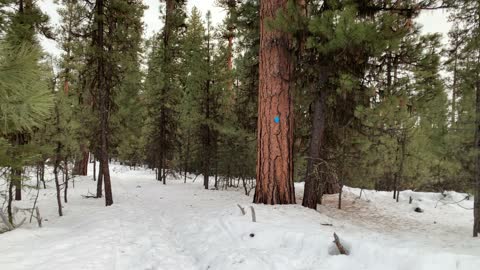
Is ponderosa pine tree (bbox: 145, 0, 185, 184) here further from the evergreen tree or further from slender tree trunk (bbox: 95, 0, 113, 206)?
the evergreen tree

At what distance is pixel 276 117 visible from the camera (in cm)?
740

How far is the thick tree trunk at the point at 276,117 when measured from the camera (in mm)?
7426

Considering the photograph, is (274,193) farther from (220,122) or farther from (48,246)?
(220,122)

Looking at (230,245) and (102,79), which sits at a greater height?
(102,79)

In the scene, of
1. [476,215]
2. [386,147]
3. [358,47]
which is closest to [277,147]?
[358,47]

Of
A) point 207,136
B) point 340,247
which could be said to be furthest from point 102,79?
point 340,247

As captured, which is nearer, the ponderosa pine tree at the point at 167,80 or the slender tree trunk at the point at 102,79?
the slender tree trunk at the point at 102,79

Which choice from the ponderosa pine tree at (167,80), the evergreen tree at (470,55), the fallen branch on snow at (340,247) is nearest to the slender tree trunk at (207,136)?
the ponderosa pine tree at (167,80)

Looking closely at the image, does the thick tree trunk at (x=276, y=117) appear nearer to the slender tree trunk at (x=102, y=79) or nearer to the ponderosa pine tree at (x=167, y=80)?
the slender tree trunk at (x=102, y=79)

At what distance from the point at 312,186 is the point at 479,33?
4.77 m

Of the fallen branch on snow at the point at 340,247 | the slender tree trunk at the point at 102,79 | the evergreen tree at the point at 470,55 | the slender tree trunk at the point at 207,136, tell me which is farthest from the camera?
the slender tree trunk at the point at 207,136

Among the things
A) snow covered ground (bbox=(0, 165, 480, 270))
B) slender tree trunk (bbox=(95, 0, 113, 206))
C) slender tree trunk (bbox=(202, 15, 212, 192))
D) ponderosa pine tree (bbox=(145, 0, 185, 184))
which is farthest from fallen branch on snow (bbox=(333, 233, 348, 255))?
ponderosa pine tree (bbox=(145, 0, 185, 184))

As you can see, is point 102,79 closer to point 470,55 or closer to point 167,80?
point 167,80

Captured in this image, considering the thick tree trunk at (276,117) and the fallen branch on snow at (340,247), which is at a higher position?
the thick tree trunk at (276,117)
